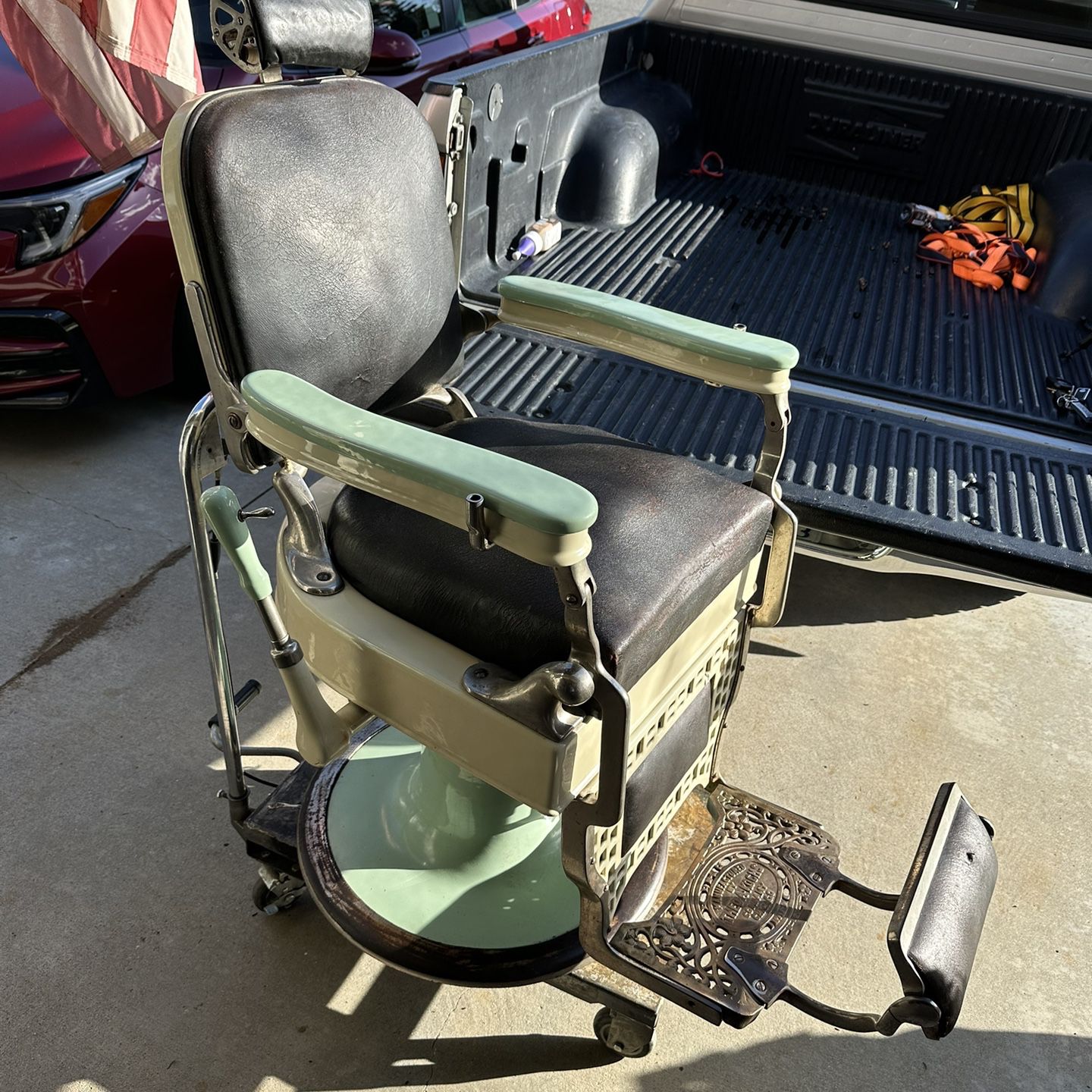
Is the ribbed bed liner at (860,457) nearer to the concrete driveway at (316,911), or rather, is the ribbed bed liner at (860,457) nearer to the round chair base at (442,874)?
the concrete driveway at (316,911)

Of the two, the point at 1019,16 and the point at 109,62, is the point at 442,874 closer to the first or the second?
the point at 109,62

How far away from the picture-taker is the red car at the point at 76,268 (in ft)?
8.32

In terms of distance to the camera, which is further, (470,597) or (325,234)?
(325,234)

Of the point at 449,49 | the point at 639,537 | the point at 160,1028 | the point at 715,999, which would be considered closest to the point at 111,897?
the point at 160,1028

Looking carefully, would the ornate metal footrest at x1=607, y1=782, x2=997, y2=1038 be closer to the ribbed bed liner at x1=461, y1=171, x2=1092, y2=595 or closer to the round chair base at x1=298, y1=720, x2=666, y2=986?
the round chair base at x1=298, y1=720, x2=666, y2=986

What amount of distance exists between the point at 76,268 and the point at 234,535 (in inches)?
67.2

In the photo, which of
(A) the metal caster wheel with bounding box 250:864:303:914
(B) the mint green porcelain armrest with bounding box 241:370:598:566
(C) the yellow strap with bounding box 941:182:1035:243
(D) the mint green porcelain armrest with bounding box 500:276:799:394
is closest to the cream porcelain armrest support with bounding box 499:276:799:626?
(D) the mint green porcelain armrest with bounding box 500:276:799:394

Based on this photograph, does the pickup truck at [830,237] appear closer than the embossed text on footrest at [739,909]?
No

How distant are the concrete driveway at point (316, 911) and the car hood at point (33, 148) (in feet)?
2.62

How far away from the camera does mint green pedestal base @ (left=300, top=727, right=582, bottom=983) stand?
58.7 inches

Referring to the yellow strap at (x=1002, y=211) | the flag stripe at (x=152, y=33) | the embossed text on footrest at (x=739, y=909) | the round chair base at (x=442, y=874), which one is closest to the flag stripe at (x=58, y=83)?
the flag stripe at (x=152, y=33)

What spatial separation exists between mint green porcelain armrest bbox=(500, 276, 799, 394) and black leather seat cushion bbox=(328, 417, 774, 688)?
0.47 ft

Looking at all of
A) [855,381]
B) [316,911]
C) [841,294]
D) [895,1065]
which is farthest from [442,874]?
[841,294]

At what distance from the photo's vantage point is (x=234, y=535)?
4.15ft
